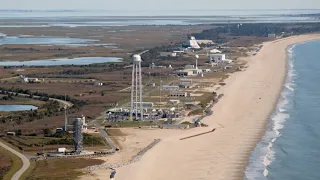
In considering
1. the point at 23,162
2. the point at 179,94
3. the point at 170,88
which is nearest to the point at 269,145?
the point at 23,162

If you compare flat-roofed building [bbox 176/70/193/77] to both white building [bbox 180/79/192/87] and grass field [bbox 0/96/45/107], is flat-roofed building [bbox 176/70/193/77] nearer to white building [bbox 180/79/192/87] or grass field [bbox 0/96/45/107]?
white building [bbox 180/79/192/87]

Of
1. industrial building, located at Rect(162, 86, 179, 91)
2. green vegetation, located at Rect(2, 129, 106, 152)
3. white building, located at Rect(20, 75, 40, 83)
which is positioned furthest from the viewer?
white building, located at Rect(20, 75, 40, 83)

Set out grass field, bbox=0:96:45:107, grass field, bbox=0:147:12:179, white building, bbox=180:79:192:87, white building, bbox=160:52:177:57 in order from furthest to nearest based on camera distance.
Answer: white building, bbox=160:52:177:57
white building, bbox=180:79:192:87
grass field, bbox=0:96:45:107
grass field, bbox=0:147:12:179

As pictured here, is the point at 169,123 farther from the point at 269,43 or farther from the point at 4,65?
the point at 269,43

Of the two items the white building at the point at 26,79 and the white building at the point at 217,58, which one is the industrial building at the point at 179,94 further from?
the white building at the point at 217,58

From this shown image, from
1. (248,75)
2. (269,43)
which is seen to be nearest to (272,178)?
(248,75)

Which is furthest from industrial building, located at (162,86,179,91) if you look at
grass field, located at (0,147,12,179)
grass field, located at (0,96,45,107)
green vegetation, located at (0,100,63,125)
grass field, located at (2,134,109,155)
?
grass field, located at (0,147,12,179)

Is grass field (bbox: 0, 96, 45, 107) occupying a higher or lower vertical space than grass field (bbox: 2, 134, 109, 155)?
higher
